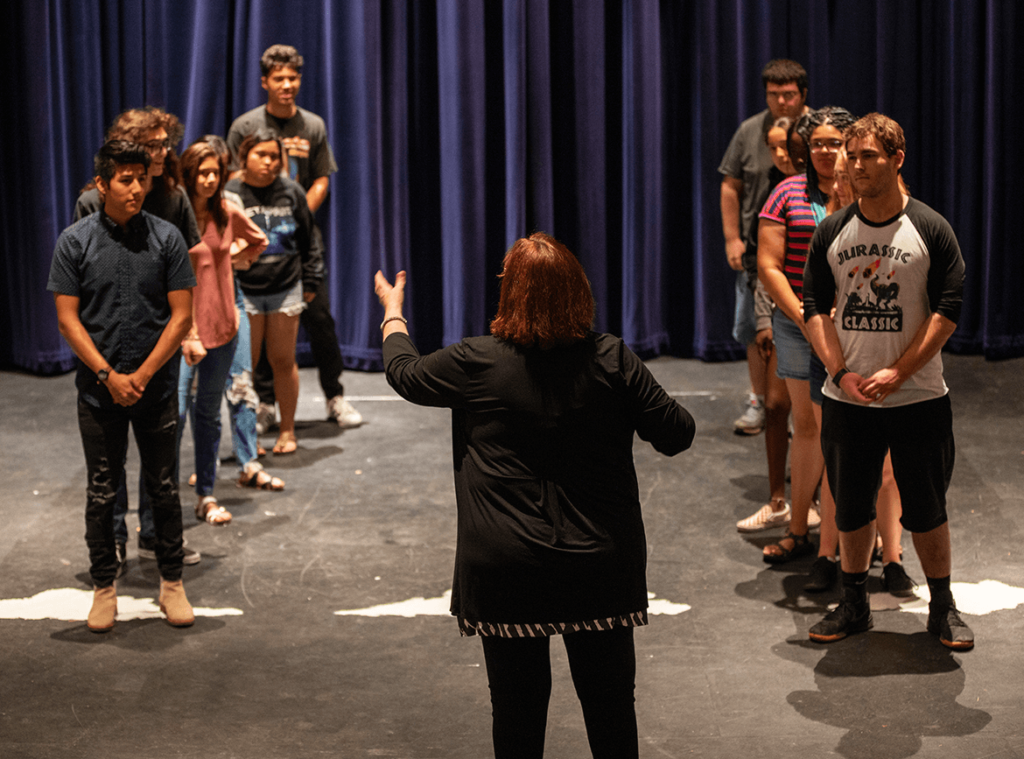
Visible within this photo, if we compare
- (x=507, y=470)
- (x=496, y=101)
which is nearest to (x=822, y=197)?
(x=507, y=470)

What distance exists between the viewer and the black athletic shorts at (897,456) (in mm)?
3242

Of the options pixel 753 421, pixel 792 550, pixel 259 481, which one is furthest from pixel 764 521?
pixel 259 481

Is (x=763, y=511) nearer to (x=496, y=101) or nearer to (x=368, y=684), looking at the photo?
(x=368, y=684)

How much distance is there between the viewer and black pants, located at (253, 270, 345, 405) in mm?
5723

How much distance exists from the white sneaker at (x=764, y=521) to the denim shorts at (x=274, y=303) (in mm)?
2006

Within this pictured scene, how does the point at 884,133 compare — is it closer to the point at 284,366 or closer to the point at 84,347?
the point at 84,347

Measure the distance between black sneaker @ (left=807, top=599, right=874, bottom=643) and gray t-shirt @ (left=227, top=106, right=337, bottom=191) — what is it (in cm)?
349

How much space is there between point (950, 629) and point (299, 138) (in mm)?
3803

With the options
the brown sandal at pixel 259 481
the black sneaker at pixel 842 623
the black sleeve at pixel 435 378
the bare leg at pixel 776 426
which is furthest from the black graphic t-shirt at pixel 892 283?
the brown sandal at pixel 259 481

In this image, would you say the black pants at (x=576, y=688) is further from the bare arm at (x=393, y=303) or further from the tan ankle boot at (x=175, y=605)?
the tan ankle boot at (x=175, y=605)

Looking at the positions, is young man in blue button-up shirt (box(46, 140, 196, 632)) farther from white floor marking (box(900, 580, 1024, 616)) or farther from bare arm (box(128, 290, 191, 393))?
white floor marking (box(900, 580, 1024, 616))

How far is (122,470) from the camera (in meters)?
3.71

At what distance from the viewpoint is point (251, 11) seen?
6.88 meters

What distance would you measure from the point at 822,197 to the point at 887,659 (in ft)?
4.51
